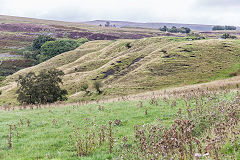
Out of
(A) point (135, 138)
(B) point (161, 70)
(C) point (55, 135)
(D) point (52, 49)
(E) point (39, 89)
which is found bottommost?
(E) point (39, 89)

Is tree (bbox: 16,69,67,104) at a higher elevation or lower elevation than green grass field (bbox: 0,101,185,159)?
lower

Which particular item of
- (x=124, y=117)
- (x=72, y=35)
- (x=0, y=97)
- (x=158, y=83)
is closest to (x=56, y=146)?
(x=124, y=117)

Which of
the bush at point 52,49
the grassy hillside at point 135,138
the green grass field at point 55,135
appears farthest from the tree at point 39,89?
the bush at point 52,49

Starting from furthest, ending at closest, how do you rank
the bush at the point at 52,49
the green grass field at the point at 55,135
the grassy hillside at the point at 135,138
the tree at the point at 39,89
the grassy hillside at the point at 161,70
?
the bush at the point at 52,49
the grassy hillside at the point at 161,70
the tree at the point at 39,89
the green grass field at the point at 55,135
the grassy hillside at the point at 135,138

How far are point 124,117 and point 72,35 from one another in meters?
173

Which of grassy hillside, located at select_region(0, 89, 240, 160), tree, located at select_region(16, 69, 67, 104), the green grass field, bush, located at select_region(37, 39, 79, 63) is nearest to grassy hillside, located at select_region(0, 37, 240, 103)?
tree, located at select_region(16, 69, 67, 104)

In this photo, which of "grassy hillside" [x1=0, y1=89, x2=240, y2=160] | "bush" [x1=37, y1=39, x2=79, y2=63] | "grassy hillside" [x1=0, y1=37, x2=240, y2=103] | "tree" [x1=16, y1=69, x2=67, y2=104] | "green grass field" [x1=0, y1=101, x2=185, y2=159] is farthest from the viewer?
"bush" [x1=37, y1=39, x2=79, y2=63]

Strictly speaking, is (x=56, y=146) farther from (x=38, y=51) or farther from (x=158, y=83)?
(x=38, y=51)

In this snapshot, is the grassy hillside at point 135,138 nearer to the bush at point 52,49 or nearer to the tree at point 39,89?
the tree at point 39,89

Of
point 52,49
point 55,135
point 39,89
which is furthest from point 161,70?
point 52,49

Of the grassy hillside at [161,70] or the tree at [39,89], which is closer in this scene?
the tree at [39,89]

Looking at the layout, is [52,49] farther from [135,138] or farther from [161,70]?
[135,138]

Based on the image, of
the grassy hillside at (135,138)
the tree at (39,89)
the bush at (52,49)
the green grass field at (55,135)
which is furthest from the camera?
the bush at (52,49)

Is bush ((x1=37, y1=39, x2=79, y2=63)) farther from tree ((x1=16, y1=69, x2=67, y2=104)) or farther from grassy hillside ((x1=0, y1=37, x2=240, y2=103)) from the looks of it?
tree ((x1=16, y1=69, x2=67, y2=104))
